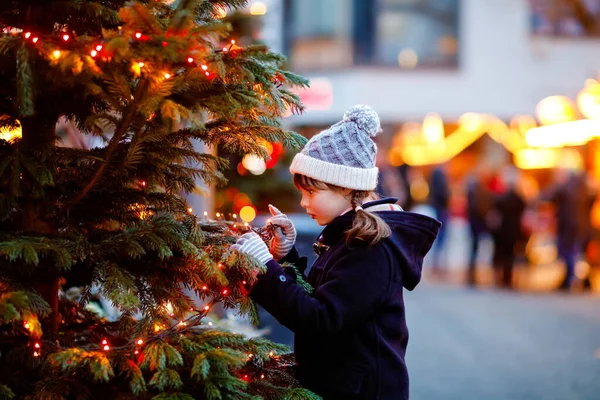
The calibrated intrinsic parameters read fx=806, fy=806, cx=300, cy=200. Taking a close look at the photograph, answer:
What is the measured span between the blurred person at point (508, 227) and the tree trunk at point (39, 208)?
12.1m

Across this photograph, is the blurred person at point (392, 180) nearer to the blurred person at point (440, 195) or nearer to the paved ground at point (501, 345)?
the blurred person at point (440, 195)

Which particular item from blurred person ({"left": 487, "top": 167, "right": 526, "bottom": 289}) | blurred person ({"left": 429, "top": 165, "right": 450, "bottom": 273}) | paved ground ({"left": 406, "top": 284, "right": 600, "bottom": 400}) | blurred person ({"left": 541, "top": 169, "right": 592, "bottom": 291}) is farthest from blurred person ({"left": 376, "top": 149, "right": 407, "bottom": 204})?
blurred person ({"left": 541, "top": 169, "right": 592, "bottom": 291})

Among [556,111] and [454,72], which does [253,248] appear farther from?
[454,72]

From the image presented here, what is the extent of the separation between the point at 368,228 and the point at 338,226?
0.18 metres

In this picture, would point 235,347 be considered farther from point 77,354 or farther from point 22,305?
point 22,305

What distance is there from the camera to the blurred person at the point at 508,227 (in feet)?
45.9

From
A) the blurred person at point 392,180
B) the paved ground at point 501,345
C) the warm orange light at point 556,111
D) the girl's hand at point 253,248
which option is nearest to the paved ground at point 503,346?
the paved ground at point 501,345

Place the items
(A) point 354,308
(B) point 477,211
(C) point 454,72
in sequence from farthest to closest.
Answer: (C) point 454,72, (B) point 477,211, (A) point 354,308

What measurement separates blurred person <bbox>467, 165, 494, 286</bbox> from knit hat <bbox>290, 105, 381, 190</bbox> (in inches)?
467

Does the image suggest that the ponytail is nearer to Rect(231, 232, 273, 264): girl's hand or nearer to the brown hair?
the brown hair

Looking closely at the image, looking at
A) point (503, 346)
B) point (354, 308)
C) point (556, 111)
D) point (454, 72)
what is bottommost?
point (503, 346)

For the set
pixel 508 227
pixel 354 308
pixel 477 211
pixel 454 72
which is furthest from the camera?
pixel 454 72

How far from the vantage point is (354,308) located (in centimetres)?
258

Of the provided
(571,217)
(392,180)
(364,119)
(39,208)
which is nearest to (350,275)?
(364,119)
